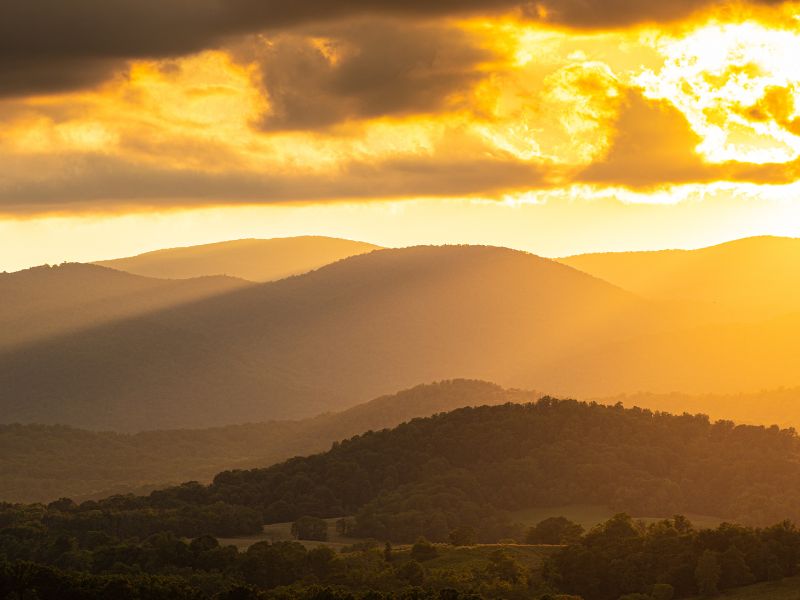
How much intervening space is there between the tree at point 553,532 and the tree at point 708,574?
Result: 42.9 m

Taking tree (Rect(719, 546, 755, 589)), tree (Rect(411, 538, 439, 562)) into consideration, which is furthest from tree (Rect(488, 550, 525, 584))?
tree (Rect(719, 546, 755, 589))

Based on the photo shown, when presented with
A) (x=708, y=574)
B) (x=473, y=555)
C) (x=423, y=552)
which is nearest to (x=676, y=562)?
(x=708, y=574)

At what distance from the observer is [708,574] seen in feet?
445

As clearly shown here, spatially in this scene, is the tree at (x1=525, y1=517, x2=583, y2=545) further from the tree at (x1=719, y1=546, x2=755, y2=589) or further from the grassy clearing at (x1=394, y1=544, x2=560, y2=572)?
the tree at (x1=719, y1=546, x2=755, y2=589)

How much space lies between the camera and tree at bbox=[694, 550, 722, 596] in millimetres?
134750

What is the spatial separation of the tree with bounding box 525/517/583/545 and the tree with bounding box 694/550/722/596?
1688 inches

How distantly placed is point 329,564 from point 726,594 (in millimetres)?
44072

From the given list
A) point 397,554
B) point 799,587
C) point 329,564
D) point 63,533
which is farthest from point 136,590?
point 63,533

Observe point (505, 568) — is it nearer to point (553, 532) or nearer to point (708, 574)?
point (708, 574)

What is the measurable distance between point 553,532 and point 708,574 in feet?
168

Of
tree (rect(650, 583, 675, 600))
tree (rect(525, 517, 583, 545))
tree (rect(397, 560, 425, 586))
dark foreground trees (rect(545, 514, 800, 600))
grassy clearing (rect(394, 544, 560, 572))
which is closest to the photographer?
tree (rect(650, 583, 675, 600))

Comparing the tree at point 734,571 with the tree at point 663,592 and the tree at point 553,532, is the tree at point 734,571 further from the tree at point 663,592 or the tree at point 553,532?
the tree at point 553,532

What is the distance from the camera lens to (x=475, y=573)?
14962 centimetres

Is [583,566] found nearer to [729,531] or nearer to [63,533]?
[729,531]
